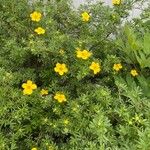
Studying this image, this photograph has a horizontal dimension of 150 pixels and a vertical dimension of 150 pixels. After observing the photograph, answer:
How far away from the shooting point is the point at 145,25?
451 centimetres

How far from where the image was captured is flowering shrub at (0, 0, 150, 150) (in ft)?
11.3

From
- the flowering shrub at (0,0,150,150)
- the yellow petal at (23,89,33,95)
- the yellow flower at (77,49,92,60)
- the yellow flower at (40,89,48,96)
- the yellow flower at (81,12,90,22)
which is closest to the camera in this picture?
the flowering shrub at (0,0,150,150)

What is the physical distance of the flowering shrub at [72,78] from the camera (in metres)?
3.45

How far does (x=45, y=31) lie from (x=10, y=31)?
376 mm

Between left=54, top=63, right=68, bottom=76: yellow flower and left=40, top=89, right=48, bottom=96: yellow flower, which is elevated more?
left=54, top=63, right=68, bottom=76: yellow flower

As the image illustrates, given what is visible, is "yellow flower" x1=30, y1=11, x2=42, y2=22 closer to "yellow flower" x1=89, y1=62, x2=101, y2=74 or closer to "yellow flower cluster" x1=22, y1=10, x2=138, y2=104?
"yellow flower cluster" x1=22, y1=10, x2=138, y2=104

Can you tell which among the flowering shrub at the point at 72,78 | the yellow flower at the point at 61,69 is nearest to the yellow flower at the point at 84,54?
the flowering shrub at the point at 72,78

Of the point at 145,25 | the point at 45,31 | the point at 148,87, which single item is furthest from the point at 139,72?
the point at 45,31

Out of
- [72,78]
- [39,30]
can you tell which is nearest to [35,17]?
[39,30]

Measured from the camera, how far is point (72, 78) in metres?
3.94

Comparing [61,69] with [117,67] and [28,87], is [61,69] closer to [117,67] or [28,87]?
[28,87]

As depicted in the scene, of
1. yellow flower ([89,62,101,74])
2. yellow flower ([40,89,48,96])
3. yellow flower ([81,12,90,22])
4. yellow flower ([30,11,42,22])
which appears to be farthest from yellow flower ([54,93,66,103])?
yellow flower ([81,12,90,22])

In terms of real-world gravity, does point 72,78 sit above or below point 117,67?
below

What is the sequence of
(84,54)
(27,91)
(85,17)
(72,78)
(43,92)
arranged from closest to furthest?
(27,91) → (43,92) → (84,54) → (72,78) → (85,17)
